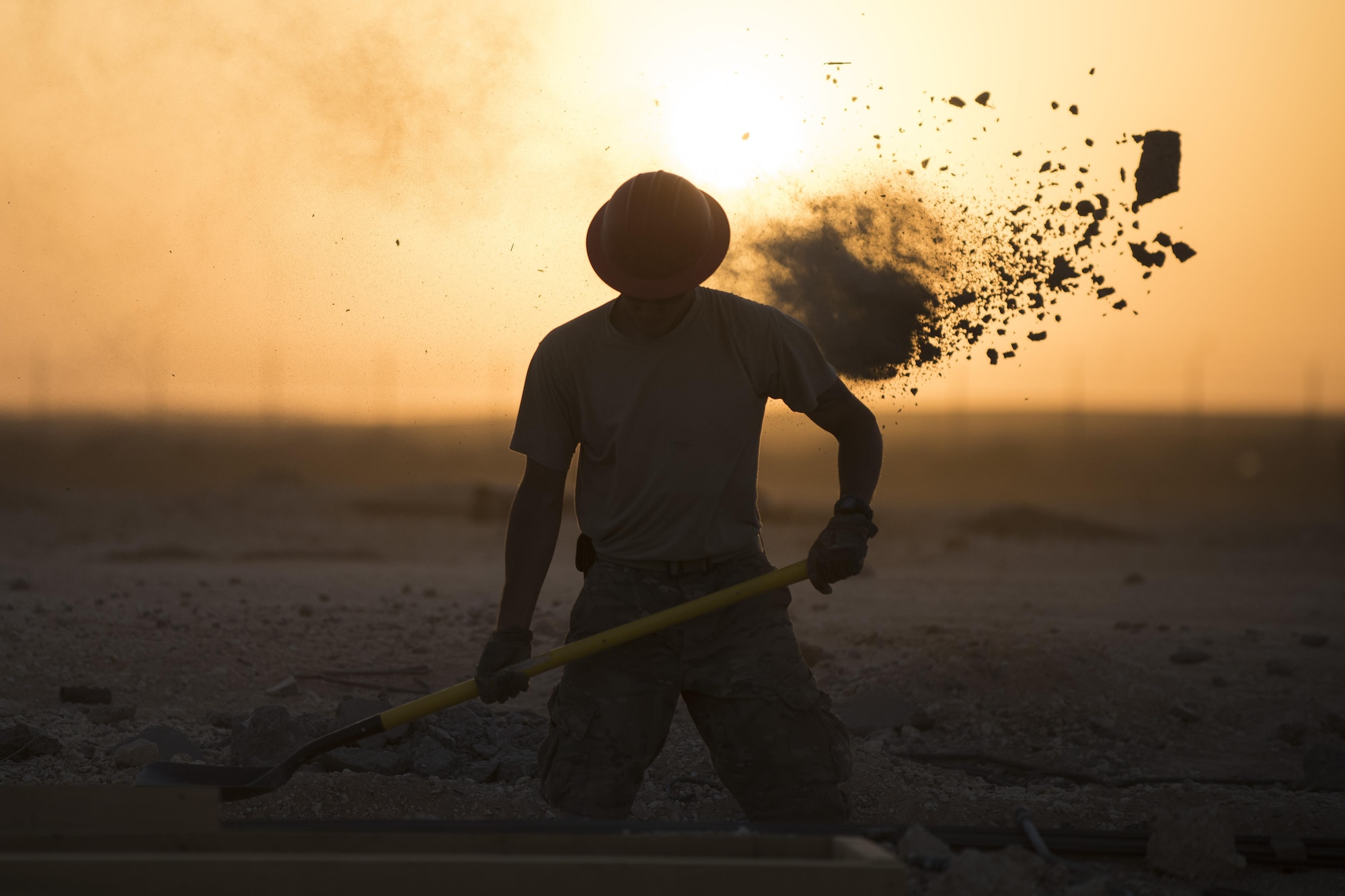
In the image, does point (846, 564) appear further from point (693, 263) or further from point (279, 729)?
point (279, 729)

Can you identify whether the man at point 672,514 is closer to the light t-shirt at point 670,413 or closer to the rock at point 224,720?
the light t-shirt at point 670,413

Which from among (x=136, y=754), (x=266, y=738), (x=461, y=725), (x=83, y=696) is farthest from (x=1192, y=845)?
(x=83, y=696)

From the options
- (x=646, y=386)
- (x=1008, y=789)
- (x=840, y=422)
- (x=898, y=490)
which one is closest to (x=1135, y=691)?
(x=1008, y=789)

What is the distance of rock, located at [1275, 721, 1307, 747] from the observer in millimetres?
5311

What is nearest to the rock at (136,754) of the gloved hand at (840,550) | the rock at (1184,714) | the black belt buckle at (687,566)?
the black belt buckle at (687,566)

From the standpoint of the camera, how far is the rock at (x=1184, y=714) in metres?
5.55

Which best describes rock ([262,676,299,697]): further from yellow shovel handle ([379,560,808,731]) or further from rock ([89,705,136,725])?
yellow shovel handle ([379,560,808,731])

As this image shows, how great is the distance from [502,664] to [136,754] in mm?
1919

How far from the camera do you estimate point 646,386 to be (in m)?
3.06

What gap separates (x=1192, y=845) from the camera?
2.80m

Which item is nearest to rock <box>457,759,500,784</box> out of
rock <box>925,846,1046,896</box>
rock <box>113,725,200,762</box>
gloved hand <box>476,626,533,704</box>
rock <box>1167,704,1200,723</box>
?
rock <box>113,725,200,762</box>

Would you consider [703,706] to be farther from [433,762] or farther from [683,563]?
[433,762]

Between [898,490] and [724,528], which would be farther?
[898,490]

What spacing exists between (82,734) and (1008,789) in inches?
139
